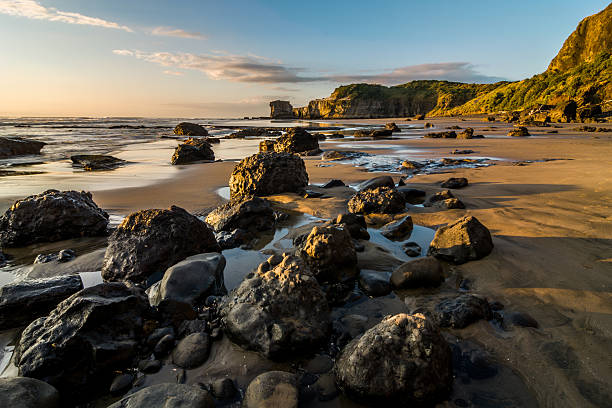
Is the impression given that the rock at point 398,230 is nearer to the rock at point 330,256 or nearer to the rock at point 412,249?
the rock at point 412,249

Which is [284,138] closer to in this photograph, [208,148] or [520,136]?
[208,148]

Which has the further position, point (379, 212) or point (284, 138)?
point (284, 138)

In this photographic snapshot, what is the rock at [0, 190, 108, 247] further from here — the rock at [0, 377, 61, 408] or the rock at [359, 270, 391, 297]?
the rock at [359, 270, 391, 297]

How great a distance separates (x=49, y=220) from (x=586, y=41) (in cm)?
9811

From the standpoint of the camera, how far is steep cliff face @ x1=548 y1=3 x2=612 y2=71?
2552 inches

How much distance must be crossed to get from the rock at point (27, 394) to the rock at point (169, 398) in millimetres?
433

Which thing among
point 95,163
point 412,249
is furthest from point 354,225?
point 95,163

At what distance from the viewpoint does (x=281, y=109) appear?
142 meters

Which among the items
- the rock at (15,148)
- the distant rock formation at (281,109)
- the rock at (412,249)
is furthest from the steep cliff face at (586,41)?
the distant rock formation at (281,109)

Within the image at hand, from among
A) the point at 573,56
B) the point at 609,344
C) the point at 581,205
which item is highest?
the point at 573,56

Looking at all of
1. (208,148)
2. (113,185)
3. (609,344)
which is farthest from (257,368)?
(208,148)

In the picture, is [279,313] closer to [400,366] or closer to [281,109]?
[400,366]

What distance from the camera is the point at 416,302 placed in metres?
2.94

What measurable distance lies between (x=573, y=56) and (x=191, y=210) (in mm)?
92952
